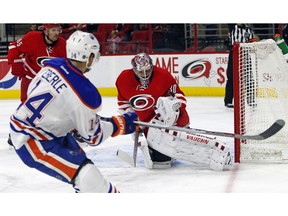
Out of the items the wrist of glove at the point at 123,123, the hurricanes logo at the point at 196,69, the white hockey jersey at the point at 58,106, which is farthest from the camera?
the hurricanes logo at the point at 196,69

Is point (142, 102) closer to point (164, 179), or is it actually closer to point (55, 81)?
point (164, 179)

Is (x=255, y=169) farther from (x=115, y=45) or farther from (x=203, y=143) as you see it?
(x=115, y=45)

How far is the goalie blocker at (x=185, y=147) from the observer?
3.70 meters

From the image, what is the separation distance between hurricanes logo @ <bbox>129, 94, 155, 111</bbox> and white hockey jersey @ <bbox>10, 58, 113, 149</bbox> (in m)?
1.34

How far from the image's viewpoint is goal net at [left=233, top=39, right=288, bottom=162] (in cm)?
392

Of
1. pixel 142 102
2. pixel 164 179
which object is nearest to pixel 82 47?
pixel 164 179

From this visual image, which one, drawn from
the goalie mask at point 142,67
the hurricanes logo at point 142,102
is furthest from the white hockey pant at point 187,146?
the goalie mask at point 142,67

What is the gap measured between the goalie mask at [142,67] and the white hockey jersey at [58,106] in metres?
1.24

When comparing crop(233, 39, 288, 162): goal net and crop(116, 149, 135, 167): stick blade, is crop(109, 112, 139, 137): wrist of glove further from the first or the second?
crop(233, 39, 288, 162): goal net

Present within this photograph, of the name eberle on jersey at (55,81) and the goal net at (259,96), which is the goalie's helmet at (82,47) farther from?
the goal net at (259,96)

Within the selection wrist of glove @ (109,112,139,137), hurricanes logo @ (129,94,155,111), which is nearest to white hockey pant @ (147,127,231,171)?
hurricanes logo @ (129,94,155,111)
